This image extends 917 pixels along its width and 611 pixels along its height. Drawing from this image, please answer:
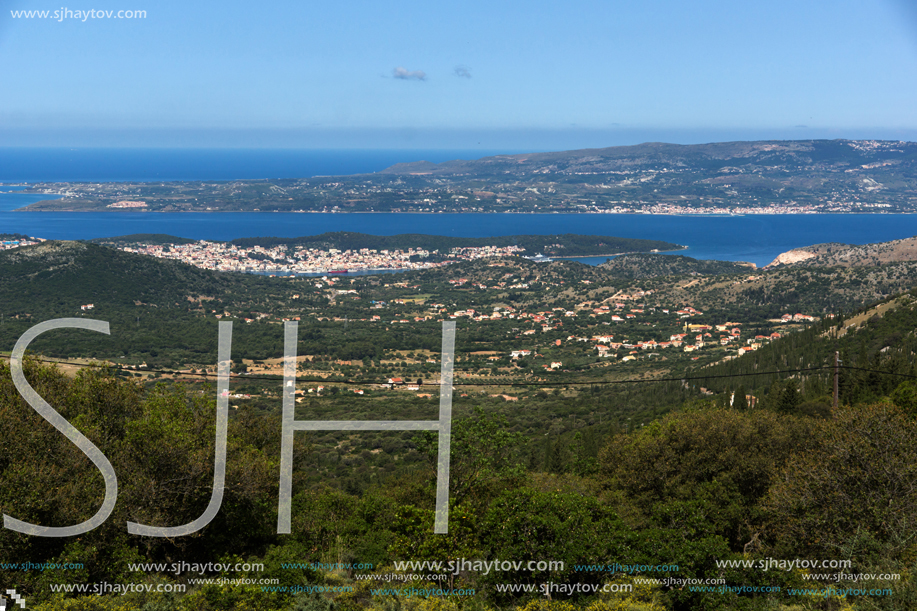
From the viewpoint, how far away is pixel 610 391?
36844mm

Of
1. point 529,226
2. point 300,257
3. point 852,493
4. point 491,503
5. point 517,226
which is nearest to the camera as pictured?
point 852,493

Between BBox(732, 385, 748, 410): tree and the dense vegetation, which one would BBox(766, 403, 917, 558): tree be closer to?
the dense vegetation

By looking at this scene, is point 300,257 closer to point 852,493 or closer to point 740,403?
point 740,403

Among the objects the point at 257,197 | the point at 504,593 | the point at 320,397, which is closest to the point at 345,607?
the point at 504,593

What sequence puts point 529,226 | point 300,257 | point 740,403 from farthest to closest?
point 529,226 < point 300,257 < point 740,403

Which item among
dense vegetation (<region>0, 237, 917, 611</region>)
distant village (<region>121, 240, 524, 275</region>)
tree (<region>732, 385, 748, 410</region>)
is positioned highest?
dense vegetation (<region>0, 237, 917, 611</region>)

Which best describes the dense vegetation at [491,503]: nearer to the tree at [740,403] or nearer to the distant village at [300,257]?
the tree at [740,403]

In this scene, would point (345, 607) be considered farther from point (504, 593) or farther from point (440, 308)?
point (440, 308)

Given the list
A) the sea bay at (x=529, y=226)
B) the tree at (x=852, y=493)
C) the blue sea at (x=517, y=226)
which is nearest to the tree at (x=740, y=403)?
the tree at (x=852, y=493)

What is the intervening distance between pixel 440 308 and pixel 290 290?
19.7 metres

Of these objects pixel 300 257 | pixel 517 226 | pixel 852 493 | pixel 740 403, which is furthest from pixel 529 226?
pixel 852 493

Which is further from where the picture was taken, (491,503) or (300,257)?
(300,257)

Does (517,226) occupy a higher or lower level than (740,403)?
higher

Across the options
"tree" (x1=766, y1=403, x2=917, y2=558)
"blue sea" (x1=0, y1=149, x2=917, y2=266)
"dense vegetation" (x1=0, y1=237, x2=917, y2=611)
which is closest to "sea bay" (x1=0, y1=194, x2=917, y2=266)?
"blue sea" (x1=0, y1=149, x2=917, y2=266)
